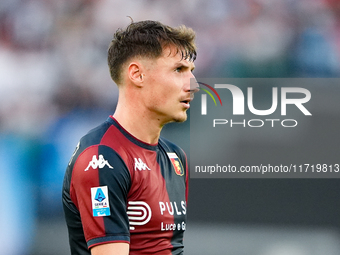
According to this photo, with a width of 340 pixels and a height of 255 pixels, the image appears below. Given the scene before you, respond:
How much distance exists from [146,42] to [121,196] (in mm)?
632

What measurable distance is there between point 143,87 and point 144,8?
10.6ft

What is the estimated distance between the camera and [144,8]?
4.78 metres

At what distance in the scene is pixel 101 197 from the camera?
4.94 feet

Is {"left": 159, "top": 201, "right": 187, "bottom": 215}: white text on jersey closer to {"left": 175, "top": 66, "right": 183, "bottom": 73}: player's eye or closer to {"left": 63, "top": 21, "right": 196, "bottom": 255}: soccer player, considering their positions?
{"left": 63, "top": 21, "right": 196, "bottom": 255}: soccer player

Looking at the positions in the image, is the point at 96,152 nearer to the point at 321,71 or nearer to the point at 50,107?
the point at 50,107

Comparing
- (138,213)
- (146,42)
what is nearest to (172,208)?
(138,213)

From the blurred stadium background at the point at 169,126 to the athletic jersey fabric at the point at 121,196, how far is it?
2.61m

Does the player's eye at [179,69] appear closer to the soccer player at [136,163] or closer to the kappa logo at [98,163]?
the soccer player at [136,163]

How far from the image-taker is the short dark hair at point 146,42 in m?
1.76

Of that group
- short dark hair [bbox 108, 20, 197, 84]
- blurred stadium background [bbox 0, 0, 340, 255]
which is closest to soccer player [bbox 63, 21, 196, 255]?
short dark hair [bbox 108, 20, 197, 84]

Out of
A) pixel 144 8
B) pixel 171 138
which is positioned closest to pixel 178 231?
pixel 171 138

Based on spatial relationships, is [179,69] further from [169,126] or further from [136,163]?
[169,126]

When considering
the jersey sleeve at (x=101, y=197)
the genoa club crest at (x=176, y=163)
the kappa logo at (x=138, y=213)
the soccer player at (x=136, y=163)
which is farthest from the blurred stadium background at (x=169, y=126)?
the jersey sleeve at (x=101, y=197)

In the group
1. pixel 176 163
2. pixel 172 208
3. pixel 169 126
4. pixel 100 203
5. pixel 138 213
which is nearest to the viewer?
pixel 100 203
